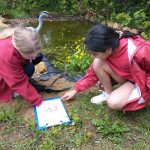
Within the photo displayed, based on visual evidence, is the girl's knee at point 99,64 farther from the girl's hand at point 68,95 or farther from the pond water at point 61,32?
the pond water at point 61,32

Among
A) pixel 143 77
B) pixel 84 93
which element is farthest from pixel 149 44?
pixel 84 93

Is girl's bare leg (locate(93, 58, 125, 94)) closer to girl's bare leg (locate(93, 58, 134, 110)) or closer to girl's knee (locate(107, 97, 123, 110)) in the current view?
girl's bare leg (locate(93, 58, 134, 110))

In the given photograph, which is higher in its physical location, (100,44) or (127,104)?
(100,44)

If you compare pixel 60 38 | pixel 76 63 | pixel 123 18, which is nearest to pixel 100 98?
pixel 76 63

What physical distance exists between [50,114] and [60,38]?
2.95 meters

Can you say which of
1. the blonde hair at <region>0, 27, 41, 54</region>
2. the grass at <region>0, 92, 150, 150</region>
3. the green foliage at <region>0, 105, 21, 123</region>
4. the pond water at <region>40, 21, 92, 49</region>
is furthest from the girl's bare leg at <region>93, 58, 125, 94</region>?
the pond water at <region>40, 21, 92, 49</region>

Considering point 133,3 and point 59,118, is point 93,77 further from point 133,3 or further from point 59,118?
point 133,3

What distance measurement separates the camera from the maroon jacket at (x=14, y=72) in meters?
3.20

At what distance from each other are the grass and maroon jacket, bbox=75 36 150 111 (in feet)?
0.59

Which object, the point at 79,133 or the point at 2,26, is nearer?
the point at 79,133

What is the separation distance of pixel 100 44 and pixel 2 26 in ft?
13.0

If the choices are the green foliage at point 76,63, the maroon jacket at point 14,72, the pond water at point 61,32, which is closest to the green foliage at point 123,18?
the pond water at point 61,32

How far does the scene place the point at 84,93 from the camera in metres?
3.69

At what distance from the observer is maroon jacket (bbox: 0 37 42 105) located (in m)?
3.20
